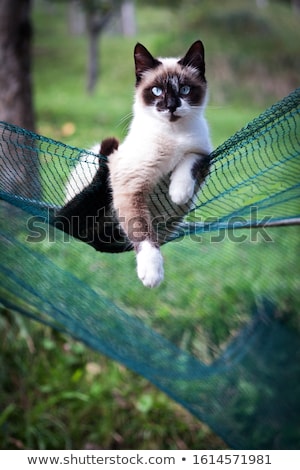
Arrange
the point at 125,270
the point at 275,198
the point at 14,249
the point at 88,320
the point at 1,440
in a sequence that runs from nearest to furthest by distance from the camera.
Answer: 1. the point at 275,198
2. the point at 14,249
3. the point at 88,320
4. the point at 125,270
5. the point at 1,440

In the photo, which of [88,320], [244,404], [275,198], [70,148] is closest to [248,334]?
[244,404]

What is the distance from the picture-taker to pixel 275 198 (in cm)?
169

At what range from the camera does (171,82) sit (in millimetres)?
1501

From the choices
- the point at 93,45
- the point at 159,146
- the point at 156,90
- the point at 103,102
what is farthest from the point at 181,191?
the point at 93,45

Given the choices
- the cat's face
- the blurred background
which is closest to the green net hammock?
the cat's face

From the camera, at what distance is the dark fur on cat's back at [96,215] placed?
1.64 m

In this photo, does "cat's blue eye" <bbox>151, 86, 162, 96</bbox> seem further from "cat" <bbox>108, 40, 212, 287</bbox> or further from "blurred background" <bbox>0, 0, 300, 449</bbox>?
"blurred background" <bbox>0, 0, 300, 449</bbox>

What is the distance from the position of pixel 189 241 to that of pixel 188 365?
502mm

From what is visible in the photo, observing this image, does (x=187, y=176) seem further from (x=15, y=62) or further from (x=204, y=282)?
(x=15, y=62)

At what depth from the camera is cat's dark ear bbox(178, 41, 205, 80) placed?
142 centimetres

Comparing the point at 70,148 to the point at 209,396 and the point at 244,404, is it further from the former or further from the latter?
the point at 244,404
